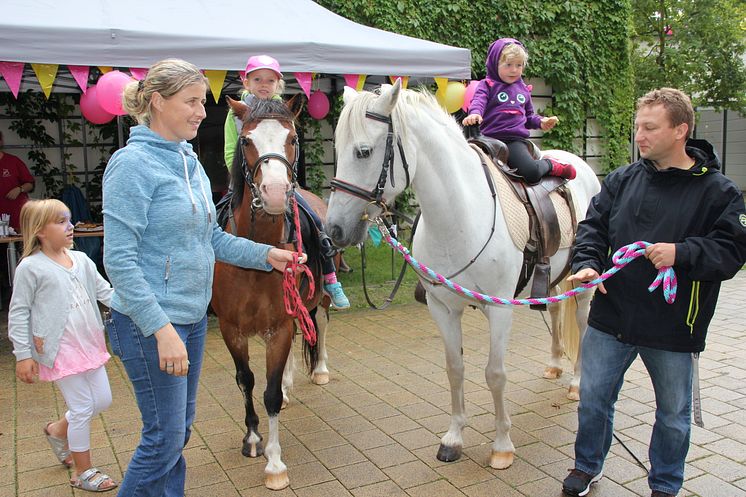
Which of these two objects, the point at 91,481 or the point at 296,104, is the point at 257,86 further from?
the point at 91,481

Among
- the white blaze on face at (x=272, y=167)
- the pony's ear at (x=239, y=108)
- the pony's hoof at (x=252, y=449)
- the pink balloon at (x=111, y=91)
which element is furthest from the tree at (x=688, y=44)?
the pony's hoof at (x=252, y=449)

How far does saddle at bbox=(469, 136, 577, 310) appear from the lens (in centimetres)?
345

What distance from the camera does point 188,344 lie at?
2.18m

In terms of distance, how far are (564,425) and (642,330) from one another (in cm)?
146

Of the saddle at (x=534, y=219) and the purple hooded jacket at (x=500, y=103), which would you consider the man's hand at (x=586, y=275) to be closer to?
the saddle at (x=534, y=219)

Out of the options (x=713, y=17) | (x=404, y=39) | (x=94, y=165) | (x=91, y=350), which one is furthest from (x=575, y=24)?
(x=91, y=350)

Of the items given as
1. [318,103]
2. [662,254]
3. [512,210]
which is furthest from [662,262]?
[318,103]

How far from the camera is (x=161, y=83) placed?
75.6 inches

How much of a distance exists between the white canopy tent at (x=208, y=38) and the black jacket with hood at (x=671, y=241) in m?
3.77

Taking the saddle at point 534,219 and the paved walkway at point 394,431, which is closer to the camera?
the paved walkway at point 394,431

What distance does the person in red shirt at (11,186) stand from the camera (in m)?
7.32

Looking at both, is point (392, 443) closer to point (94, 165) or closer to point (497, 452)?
point (497, 452)

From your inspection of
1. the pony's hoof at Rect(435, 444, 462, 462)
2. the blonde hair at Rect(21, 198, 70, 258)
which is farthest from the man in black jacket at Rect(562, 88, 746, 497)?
the blonde hair at Rect(21, 198, 70, 258)

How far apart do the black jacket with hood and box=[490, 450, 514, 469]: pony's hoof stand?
999 mm
